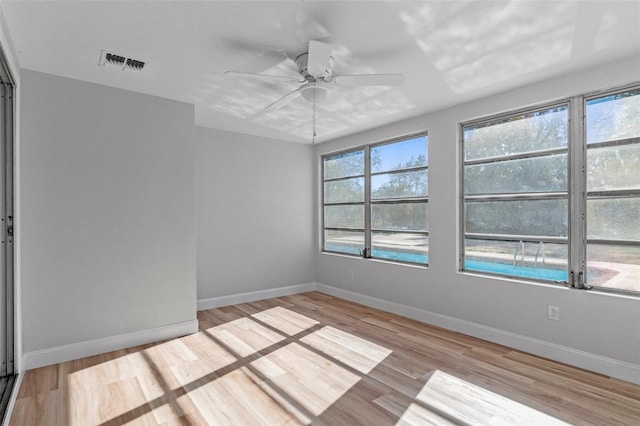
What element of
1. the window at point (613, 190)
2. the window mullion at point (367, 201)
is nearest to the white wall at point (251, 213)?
the window mullion at point (367, 201)

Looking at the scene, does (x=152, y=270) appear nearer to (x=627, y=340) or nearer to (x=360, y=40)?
(x=360, y=40)

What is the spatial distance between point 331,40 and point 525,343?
319 centimetres

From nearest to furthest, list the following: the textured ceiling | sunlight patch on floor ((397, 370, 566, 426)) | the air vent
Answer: the textured ceiling → sunlight patch on floor ((397, 370, 566, 426)) → the air vent

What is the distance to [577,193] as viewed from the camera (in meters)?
2.90

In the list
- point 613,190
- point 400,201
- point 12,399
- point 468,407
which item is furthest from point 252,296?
point 613,190

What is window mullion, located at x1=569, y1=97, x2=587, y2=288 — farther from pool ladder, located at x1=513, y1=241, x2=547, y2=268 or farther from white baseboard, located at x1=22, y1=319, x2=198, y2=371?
white baseboard, located at x1=22, y1=319, x2=198, y2=371

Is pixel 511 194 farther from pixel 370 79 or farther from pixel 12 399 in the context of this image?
pixel 12 399

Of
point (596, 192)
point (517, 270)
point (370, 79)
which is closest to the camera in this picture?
point (370, 79)

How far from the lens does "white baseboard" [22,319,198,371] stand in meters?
2.82

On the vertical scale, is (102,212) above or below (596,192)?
below

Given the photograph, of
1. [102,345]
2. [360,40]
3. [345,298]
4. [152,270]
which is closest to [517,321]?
[345,298]

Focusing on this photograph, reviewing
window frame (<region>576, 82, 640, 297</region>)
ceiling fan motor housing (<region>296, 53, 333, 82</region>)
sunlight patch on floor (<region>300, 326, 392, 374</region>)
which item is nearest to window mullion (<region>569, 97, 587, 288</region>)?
window frame (<region>576, 82, 640, 297</region>)

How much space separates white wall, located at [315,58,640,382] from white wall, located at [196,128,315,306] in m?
1.23

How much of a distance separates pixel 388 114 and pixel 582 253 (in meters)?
2.44
